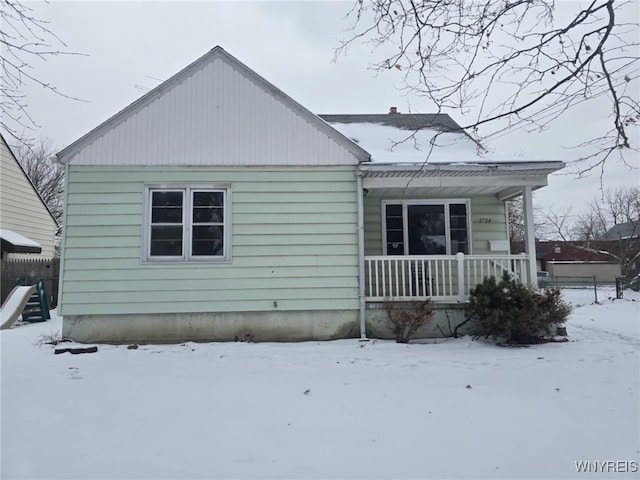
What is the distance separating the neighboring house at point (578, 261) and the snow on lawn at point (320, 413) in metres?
28.9

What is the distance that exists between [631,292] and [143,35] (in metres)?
16.8

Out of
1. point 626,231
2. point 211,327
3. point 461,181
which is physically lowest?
point 211,327

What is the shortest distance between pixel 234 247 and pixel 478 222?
17.4 ft

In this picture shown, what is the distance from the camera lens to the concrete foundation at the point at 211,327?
6.89 m

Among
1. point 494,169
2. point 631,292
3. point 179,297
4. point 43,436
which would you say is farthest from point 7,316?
point 631,292

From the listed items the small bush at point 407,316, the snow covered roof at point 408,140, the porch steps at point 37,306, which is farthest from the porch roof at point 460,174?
the porch steps at point 37,306

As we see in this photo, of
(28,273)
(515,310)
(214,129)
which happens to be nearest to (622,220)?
(515,310)

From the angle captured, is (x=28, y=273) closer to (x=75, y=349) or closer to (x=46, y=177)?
(x=75, y=349)

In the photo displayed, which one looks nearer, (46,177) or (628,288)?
(628,288)

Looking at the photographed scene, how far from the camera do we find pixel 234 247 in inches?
280

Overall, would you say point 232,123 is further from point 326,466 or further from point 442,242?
point 326,466

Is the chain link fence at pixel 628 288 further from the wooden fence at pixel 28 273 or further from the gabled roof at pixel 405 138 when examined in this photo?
the wooden fence at pixel 28 273

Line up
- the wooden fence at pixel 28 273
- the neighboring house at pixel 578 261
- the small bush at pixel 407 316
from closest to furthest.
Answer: the small bush at pixel 407 316, the wooden fence at pixel 28 273, the neighboring house at pixel 578 261

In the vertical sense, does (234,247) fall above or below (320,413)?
above
